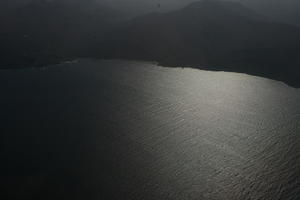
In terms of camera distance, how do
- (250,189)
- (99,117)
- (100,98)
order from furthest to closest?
(100,98) → (99,117) → (250,189)

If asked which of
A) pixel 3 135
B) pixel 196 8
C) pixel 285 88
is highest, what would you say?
pixel 196 8

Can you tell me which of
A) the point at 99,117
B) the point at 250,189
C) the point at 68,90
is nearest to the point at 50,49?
the point at 68,90

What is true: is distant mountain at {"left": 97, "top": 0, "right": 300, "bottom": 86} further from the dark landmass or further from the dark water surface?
the dark water surface

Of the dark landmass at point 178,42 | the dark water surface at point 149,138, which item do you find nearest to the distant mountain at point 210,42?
the dark landmass at point 178,42

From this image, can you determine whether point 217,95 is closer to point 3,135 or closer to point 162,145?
point 162,145

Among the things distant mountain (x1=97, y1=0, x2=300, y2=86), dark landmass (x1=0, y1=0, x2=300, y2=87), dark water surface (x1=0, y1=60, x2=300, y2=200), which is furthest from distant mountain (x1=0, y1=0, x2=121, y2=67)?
dark water surface (x1=0, y1=60, x2=300, y2=200)

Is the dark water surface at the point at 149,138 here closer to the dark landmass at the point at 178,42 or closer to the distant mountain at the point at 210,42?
the distant mountain at the point at 210,42
